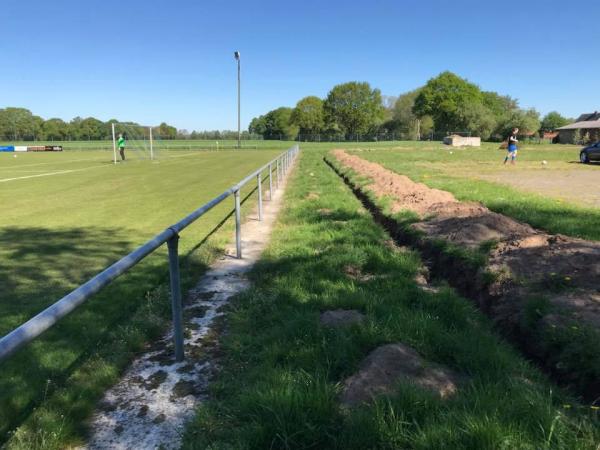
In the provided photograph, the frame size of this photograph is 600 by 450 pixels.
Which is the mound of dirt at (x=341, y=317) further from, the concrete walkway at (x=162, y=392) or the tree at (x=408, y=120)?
the tree at (x=408, y=120)

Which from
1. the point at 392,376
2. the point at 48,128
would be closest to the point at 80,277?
the point at 392,376

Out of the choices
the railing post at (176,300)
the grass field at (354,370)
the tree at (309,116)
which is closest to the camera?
the grass field at (354,370)

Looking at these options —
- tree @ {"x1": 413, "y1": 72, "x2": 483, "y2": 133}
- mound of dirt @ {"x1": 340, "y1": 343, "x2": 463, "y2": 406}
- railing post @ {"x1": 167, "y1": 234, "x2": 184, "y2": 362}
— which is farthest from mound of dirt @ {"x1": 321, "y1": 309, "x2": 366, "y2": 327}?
tree @ {"x1": 413, "y1": 72, "x2": 483, "y2": 133}

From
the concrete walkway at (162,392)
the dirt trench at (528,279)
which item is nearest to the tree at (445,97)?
the dirt trench at (528,279)

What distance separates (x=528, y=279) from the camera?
4.38 m

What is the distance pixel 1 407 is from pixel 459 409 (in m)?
2.80

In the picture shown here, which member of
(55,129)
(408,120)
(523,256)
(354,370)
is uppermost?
(408,120)

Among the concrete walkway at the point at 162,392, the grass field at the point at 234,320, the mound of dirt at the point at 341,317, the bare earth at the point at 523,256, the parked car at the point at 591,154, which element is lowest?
the concrete walkway at the point at 162,392

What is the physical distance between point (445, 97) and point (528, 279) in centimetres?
9838

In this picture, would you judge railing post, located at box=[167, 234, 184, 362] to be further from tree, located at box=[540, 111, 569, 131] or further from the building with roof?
tree, located at box=[540, 111, 569, 131]

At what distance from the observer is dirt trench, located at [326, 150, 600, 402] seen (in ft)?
10.3

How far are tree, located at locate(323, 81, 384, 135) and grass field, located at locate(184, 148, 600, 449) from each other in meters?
101

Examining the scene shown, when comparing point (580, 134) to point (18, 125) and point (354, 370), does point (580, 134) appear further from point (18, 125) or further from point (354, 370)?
point (18, 125)

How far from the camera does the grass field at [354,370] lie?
7.35ft
